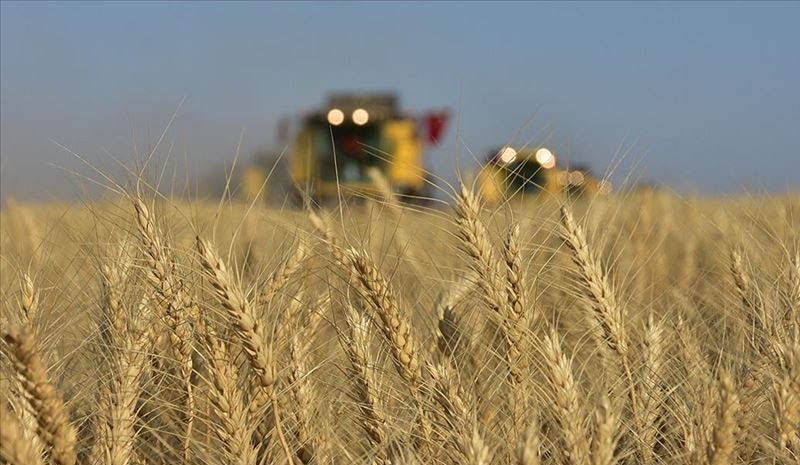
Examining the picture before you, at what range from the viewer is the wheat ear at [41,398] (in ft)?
4.81

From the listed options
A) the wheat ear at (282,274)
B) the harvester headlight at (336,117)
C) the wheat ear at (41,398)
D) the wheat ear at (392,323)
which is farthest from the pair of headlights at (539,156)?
the harvester headlight at (336,117)

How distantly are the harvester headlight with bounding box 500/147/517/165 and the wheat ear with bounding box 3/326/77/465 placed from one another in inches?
37.4

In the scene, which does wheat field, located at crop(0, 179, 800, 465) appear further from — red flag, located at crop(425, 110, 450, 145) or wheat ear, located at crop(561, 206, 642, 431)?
red flag, located at crop(425, 110, 450, 145)

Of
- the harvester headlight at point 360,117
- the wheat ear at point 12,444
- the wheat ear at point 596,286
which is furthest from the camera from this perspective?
the harvester headlight at point 360,117

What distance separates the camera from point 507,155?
2039 mm

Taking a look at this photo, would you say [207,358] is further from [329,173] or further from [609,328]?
[329,173]

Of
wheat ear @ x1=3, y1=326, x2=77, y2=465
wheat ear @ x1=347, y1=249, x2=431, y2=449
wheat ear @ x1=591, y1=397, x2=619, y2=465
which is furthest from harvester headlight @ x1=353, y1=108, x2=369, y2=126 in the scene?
wheat ear @ x1=591, y1=397, x2=619, y2=465

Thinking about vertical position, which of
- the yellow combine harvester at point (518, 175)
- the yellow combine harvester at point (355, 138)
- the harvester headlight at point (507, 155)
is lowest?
the yellow combine harvester at point (355, 138)

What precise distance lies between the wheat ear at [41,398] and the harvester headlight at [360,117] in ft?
51.7

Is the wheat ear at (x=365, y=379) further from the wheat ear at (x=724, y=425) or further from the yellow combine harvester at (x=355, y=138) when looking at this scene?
the yellow combine harvester at (x=355, y=138)

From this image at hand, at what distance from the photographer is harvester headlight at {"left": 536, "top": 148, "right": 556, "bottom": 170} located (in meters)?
2.22

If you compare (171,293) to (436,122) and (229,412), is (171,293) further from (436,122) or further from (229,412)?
(436,122)

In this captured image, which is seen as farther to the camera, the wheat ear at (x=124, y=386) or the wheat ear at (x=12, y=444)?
the wheat ear at (x=124, y=386)

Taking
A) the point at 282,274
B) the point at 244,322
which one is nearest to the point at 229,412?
the point at 244,322
